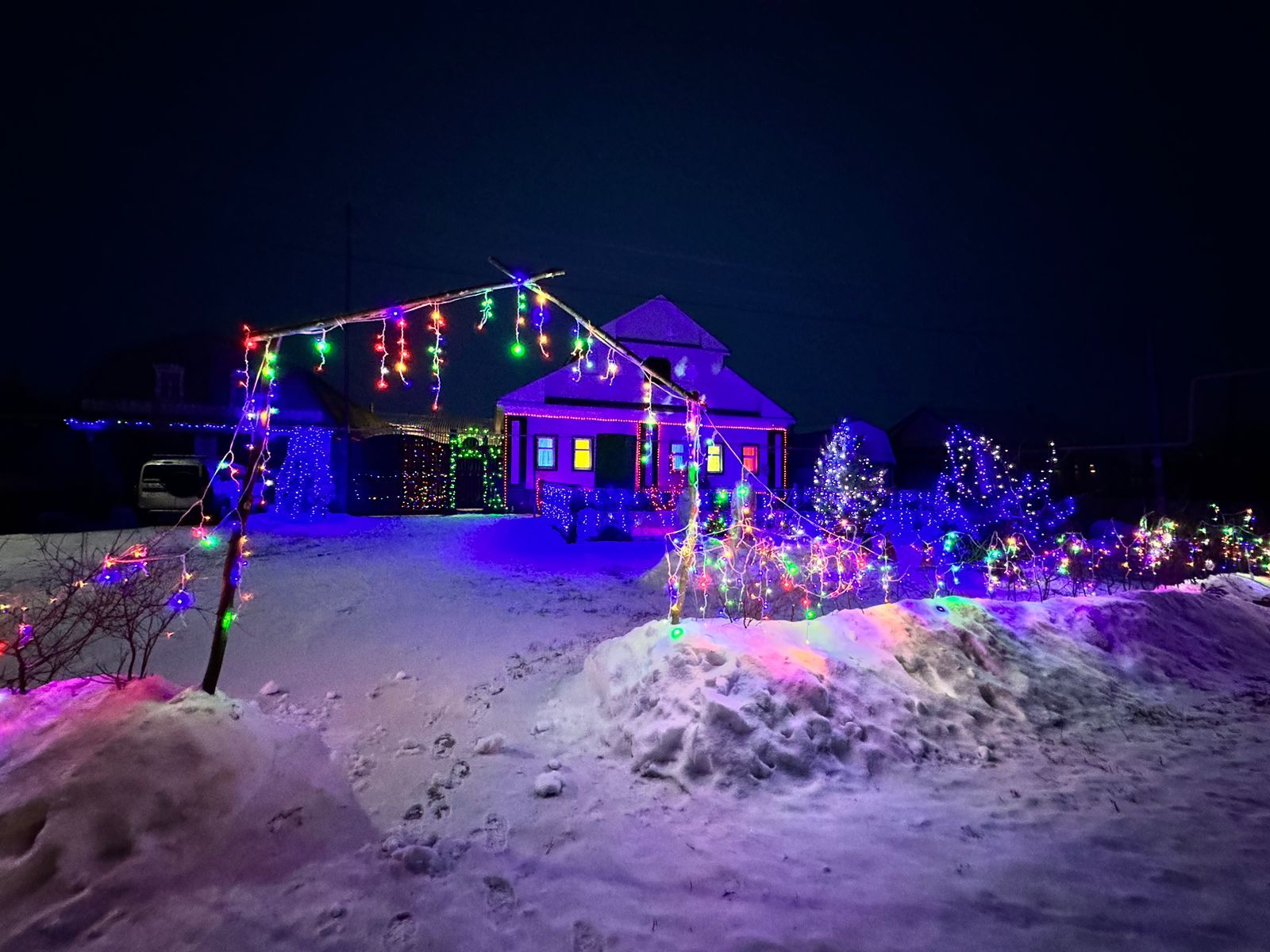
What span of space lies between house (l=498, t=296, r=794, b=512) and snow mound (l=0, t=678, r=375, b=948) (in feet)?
52.0

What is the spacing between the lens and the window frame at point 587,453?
2127 cm

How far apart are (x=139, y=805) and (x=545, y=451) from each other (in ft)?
59.8

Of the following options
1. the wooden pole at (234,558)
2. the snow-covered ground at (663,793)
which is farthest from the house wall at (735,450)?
the wooden pole at (234,558)

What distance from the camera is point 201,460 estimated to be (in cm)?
1641

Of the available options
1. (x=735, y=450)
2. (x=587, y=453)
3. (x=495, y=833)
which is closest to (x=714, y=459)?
(x=735, y=450)

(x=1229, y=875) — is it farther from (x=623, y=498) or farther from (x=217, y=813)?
(x=623, y=498)

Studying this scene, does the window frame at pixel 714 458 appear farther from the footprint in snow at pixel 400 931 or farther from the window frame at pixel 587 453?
the footprint in snow at pixel 400 931

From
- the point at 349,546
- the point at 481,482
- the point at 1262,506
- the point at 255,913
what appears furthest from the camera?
the point at 481,482

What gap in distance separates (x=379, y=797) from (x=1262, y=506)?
24.6 meters

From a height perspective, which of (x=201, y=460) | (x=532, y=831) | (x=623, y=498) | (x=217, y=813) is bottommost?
(x=532, y=831)

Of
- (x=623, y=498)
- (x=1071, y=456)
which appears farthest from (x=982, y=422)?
(x=623, y=498)

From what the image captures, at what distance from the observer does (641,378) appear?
21375 millimetres

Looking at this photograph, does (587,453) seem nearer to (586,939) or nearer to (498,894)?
(498,894)

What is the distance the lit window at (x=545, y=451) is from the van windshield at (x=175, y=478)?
9.54m
